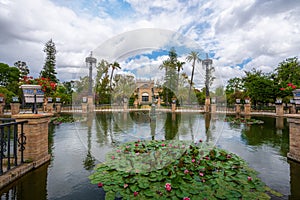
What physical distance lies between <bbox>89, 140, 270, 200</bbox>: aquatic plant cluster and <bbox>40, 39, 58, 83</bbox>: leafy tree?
29205mm

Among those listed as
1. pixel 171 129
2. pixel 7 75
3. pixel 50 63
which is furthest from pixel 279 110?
pixel 7 75

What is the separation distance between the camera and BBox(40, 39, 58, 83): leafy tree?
28.1 meters

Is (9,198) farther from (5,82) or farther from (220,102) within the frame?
(5,82)

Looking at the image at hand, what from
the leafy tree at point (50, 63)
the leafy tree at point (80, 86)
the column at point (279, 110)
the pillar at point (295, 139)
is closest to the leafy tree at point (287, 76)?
the column at point (279, 110)

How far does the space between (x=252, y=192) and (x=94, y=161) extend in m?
3.26

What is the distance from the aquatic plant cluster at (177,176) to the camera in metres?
2.58

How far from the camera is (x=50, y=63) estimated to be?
94.4 ft

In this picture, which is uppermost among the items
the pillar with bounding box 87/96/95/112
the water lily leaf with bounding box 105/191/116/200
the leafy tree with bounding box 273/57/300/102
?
the leafy tree with bounding box 273/57/300/102

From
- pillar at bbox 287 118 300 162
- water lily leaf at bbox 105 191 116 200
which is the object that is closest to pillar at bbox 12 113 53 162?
water lily leaf at bbox 105 191 116 200

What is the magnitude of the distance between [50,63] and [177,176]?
32.0 m

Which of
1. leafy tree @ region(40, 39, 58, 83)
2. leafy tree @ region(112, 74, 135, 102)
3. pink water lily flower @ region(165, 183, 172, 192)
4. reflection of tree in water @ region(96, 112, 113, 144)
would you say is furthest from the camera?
leafy tree @ region(40, 39, 58, 83)

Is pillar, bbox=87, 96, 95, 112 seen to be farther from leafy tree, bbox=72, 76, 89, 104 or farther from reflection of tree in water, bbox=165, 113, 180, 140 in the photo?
reflection of tree in water, bbox=165, 113, 180, 140

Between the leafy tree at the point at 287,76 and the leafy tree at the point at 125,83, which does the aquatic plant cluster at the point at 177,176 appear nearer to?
the leafy tree at the point at 125,83

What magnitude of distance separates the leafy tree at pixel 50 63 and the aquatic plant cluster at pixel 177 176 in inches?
1150
